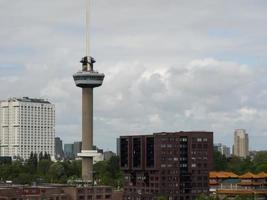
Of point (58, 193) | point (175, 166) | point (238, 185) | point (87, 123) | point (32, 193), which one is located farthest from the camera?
point (87, 123)

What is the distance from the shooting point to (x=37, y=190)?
100 metres

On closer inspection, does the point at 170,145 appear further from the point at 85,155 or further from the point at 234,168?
the point at 234,168

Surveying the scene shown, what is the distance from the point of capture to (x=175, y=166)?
144250mm

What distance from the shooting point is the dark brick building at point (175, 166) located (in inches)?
5620

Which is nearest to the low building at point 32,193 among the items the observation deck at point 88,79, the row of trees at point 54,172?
the row of trees at point 54,172

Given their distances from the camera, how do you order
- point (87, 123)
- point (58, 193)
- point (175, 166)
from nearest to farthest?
point (58, 193) → point (175, 166) → point (87, 123)

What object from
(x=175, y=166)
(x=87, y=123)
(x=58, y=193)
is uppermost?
(x=87, y=123)

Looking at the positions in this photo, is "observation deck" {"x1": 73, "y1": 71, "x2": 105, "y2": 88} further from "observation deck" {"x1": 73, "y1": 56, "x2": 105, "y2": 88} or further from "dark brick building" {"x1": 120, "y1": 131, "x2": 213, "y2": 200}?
"dark brick building" {"x1": 120, "y1": 131, "x2": 213, "y2": 200}

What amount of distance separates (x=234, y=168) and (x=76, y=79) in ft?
195

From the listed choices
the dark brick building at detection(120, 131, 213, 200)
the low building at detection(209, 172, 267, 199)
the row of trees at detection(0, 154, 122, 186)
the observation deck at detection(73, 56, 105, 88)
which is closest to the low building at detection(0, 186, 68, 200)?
the dark brick building at detection(120, 131, 213, 200)

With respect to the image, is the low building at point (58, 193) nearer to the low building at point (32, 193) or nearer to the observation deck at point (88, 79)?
the low building at point (32, 193)

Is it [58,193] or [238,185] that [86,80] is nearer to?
[238,185]

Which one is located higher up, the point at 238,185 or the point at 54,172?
the point at 54,172

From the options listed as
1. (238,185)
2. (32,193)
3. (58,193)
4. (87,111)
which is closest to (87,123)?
(87,111)
